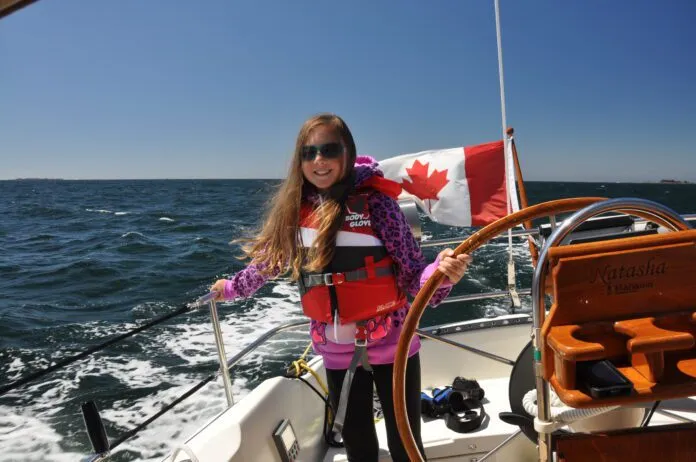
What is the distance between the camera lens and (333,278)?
150 cm

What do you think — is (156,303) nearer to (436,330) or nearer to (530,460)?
(436,330)

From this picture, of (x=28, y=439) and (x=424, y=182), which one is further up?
(x=424, y=182)

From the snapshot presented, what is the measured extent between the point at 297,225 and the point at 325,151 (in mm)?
283

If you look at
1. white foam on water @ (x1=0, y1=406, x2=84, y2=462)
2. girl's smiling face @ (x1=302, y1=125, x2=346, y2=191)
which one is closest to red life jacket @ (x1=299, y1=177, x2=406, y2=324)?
girl's smiling face @ (x1=302, y1=125, x2=346, y2=191)

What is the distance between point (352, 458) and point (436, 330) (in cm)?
135

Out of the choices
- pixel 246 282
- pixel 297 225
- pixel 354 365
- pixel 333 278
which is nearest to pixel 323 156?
pixel 297 225

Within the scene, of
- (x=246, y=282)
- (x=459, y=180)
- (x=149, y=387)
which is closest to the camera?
(x=246, y=282)

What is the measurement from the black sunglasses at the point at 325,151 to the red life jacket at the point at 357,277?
0.52 ft

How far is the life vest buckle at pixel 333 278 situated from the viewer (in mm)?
1496

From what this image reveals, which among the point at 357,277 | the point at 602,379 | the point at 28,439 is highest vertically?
the point at 357,277

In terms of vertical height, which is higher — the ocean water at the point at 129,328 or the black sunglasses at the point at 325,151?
the black sunglasses at the point at 325,151

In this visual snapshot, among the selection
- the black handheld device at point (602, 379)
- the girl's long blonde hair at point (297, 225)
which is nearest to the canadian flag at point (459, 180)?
the girl's long blonde hair at point (297, 225)

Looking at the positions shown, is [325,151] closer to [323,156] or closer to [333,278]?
[323,156]

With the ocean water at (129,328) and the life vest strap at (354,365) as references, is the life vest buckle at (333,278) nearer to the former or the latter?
the life vest strap at (354,365)
